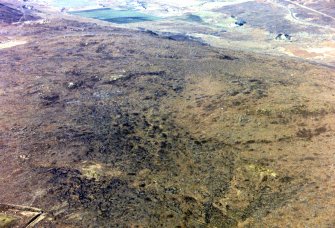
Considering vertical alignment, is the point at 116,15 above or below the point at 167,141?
below

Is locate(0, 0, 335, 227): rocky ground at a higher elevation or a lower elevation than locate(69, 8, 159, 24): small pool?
higher

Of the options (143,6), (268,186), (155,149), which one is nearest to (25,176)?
(155,149)

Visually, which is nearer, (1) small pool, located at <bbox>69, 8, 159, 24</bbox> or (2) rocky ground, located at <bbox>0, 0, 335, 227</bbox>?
(2) rocky ground, located at <bbox>0, 0, 335, 227</bbox>

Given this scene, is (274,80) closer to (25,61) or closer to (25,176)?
(25,176)

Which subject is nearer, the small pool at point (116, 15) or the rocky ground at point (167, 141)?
the rocky ground at point (167, 141)

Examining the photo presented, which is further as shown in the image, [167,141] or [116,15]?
[116,15]
